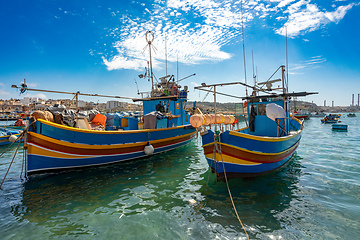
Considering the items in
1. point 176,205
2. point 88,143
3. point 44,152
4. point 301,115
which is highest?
point 301,115

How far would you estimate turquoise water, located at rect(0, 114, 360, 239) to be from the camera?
4.39 m

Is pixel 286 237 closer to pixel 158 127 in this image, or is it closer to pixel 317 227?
pixel 317 227

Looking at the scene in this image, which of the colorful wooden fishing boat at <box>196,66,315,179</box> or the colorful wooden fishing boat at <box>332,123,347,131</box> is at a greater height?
the colorful wooden fishing boat at <box>196,66,315,179</box>

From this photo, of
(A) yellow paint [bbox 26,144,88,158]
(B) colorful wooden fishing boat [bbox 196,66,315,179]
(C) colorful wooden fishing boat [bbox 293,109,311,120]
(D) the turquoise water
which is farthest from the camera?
(C) colorful wooden fishing boat [bbox 293,109,311,120]

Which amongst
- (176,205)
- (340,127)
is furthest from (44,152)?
(340,127)

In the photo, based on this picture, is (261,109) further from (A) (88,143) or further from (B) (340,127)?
(B) (340,127)

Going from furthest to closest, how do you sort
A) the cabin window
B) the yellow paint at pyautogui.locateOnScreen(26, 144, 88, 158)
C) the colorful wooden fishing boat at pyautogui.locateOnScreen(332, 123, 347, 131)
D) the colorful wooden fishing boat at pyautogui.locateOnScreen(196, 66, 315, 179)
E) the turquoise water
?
the colorful wooden fishing boat at pyautogui.locateOnScreen(332, 123, 347, 131) → the cabin window → the yellow paint at pyautogui.locateOnScreen(26, 144, 88, 158) → the colorful wooden fishing boat at pyautogui.locateOnScreen(196, 66, 315, 179) → the turquoise water

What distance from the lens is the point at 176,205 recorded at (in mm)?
5680

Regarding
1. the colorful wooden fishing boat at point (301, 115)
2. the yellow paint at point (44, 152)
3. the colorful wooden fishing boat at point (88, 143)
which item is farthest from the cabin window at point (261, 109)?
the colorful wooden fishing boat at point (301, 115)

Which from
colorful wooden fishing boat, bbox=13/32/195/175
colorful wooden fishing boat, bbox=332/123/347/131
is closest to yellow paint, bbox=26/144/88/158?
colorful wooden fishing boat, bbox=13/32/195/175

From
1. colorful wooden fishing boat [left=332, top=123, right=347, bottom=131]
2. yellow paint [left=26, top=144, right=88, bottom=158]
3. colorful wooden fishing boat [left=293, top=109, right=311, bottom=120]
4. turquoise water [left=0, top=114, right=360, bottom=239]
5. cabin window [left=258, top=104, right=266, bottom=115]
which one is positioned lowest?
turquoise water [left=0, top=114, right=360, bottom=239]

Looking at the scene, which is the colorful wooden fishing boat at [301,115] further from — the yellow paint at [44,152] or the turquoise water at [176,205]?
the yellow paint at [44,152]

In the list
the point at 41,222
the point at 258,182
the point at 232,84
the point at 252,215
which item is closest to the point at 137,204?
the point at 41,222

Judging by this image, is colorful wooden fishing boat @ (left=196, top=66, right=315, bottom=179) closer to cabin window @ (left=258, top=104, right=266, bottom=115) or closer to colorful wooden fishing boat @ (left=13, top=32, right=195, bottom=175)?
cabin window @ (left=258, top=104, right=266, bottom=115)
